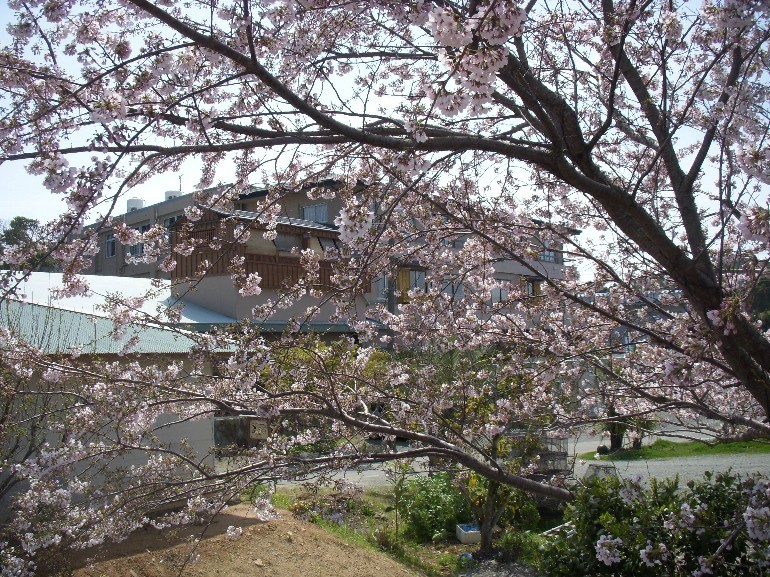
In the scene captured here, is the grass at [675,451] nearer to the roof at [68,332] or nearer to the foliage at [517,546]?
the foliage at [517,546]

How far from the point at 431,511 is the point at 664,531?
6181mm

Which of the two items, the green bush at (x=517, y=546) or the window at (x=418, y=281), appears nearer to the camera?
the window at (x=418, y=281)

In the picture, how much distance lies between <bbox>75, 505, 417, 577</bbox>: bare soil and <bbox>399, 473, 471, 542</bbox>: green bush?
5.07 feet

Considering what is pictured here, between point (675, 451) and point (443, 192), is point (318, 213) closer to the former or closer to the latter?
point (675, 451)

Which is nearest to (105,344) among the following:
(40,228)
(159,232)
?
(159,232)

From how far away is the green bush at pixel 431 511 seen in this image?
9.77m

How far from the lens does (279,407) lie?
405 cm

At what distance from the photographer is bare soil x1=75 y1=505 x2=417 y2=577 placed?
641 centimetres

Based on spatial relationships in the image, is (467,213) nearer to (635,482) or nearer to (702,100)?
(702,100)

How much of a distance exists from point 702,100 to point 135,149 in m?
3.67

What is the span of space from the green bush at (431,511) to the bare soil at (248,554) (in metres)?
1.54

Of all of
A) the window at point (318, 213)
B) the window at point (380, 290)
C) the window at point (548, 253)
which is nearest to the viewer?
the window at point (548, 253)

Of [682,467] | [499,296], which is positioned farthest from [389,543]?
[682,467]

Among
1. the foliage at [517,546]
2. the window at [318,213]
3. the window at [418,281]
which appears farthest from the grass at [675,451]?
the window at [318,213]
